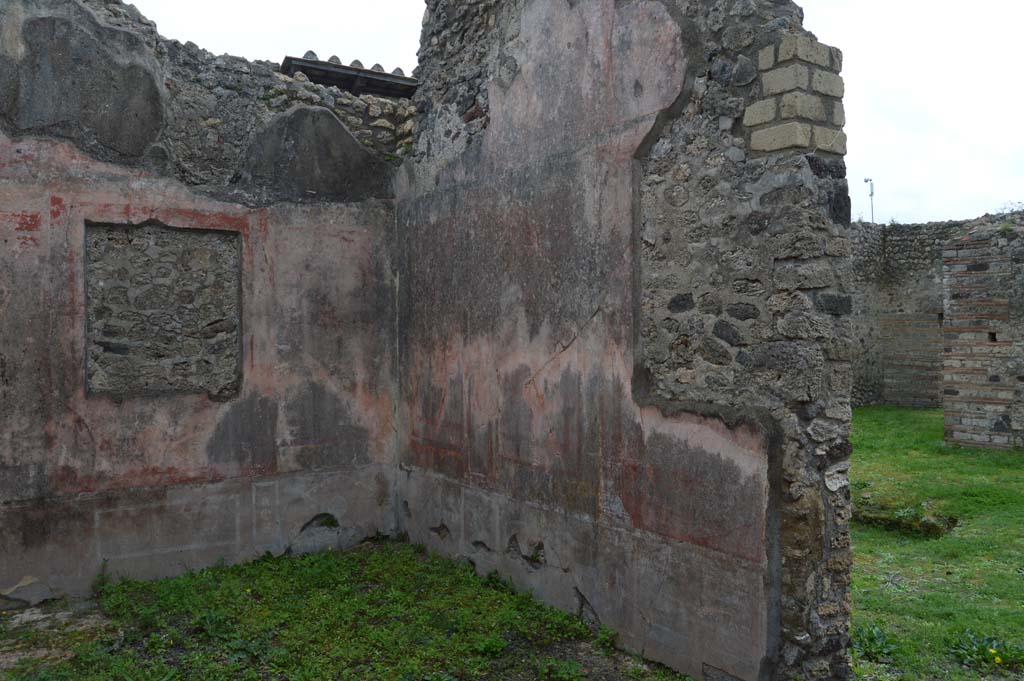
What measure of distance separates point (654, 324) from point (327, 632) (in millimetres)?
2298

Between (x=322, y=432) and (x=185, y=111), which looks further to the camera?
(x=322, y=432)

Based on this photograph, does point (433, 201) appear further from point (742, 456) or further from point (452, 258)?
point (742, 456)

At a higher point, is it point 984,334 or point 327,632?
point 984,334

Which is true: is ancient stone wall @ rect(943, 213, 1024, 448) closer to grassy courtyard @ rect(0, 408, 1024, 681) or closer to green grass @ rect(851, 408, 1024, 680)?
green grass @ rect(851, 408, 1024, 680)

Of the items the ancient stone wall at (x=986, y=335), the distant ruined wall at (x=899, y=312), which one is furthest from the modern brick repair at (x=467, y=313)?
the distant ruined wall at (x=899, y=312)

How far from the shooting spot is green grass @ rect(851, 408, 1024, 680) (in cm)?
378

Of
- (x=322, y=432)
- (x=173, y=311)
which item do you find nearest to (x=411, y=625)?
(x=322, y=432)

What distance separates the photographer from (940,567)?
5.23 meters

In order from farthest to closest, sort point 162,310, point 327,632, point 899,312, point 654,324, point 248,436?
point 899,312, point 248,436, point 162,310, point 327,632, point 654,324

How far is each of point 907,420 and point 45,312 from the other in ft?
38.2

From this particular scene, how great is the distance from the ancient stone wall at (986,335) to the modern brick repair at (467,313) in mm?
7332

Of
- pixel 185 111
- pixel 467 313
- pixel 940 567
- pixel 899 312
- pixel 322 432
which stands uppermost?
pixel 185 111

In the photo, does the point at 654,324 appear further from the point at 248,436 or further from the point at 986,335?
the point at 986,335

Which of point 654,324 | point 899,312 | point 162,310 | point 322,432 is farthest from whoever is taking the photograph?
point 899,312
